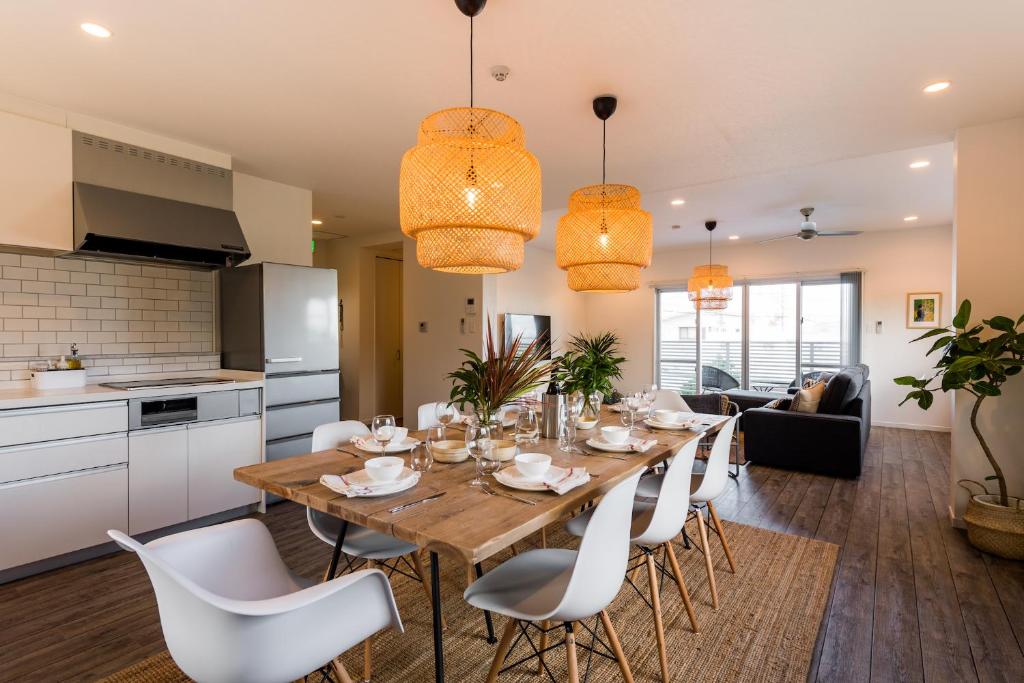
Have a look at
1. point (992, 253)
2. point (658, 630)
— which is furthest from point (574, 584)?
point (992, 253)

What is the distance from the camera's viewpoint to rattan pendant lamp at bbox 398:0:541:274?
181 centimetres

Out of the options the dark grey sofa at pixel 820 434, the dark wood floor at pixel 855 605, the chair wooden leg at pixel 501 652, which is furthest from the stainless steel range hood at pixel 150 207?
the dark grey sofa at pixel 820 434

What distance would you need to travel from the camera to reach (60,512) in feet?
8.62

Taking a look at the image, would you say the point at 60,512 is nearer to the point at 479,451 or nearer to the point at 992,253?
the point at 479,451

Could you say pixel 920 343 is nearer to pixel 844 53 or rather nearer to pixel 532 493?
pixel 844 53

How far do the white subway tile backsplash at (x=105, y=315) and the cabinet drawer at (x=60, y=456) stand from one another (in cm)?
76

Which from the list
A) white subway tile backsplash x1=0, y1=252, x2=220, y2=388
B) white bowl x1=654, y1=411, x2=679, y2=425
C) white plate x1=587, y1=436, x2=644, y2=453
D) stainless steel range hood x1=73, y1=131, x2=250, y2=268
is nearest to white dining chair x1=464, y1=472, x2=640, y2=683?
white plate x1=587, y1=436, x2=644, y2=453

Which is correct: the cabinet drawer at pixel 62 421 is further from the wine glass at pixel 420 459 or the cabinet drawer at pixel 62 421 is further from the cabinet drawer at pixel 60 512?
the wine glass at pixel 420 459

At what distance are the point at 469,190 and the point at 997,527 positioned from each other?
11.0 feet

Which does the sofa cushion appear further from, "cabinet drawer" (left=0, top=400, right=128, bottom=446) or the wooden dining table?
"cabinet drawer" (left=0, top=400, right=128, bottom=446)

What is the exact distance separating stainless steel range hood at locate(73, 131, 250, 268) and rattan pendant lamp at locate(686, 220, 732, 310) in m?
5.21

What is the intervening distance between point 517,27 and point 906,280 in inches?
267

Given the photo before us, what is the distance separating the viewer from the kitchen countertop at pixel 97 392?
2.52 metres

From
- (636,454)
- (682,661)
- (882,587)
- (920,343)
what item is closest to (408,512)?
(636,454)
